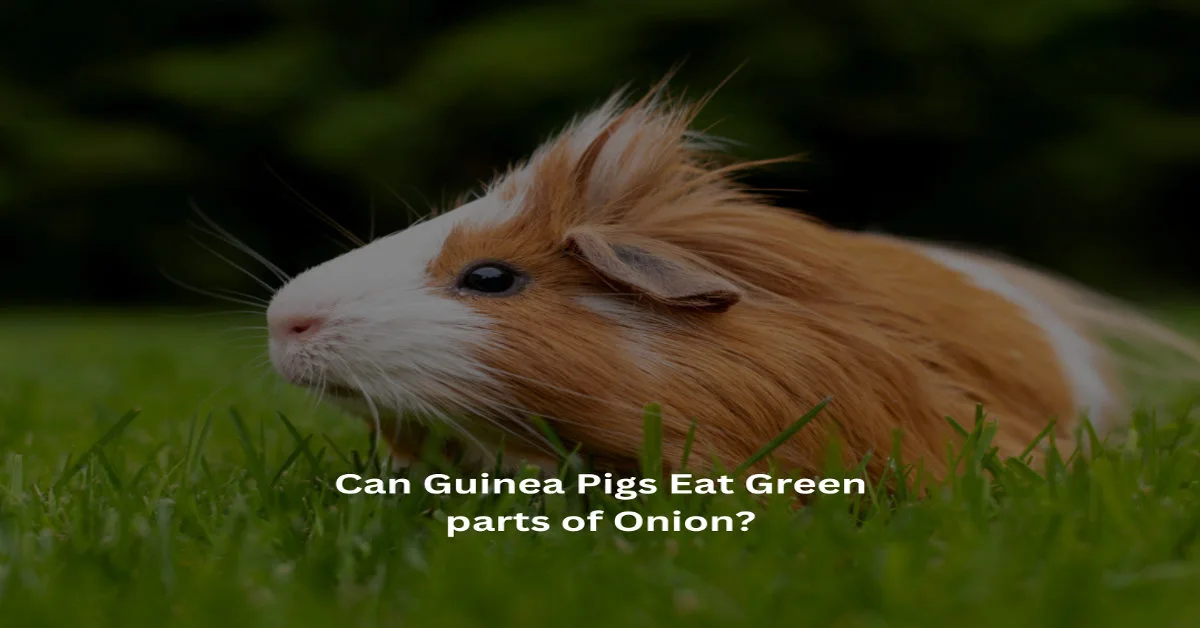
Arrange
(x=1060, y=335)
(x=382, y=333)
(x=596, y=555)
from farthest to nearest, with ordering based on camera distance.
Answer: (x=1060, y=335) < (x=382, y=333) < (x=596, y=555)

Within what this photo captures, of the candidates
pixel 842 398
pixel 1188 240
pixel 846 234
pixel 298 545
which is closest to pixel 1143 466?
pixel 842 398

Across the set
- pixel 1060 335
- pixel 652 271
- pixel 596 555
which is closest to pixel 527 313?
pixel 652 271

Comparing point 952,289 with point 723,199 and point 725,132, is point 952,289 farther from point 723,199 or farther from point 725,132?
point 725,132

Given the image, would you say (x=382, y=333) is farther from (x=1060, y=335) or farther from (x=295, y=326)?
(x=1060, y=335)

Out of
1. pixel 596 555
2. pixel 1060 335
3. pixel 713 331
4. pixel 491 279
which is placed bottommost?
pixel 596 555

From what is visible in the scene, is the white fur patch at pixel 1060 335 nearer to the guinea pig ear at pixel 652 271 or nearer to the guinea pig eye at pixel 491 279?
the guinea pig ear at pixel 652 271

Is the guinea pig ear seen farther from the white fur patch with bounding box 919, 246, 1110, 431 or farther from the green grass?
the white fur patch with bounding box 919, 246, 1110, 431

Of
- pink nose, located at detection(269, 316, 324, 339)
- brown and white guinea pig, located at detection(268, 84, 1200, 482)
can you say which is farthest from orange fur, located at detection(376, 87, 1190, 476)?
pink nose, located at detection(269, 316, 324, 339)
